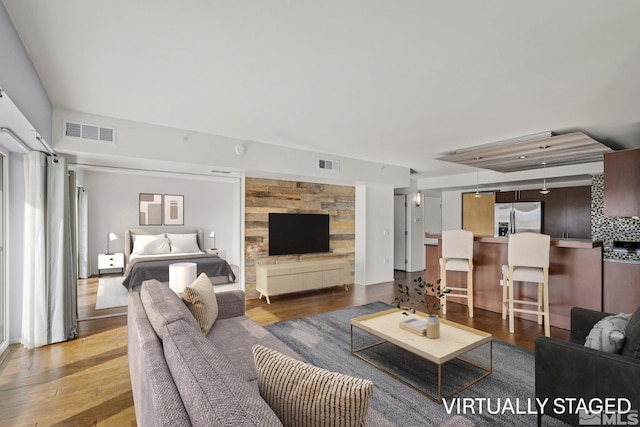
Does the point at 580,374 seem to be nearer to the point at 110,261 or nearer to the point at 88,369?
the point at 88,369

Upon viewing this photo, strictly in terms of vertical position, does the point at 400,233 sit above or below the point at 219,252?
above

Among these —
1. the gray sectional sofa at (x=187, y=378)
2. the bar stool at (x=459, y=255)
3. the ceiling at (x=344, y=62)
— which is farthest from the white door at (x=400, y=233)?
the gray sectional sofa at (x=187, y=378)

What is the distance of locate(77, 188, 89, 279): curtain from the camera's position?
5.72 m

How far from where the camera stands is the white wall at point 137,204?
5852 mm

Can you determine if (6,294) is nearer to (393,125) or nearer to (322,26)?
(322,26)

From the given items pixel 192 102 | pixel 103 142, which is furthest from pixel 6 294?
pixel 192 102

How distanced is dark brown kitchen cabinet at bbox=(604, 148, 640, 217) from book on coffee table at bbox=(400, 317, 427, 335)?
118 inches

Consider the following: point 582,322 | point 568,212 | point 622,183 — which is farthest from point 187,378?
point 568,212

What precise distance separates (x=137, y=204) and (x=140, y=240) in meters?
0.75

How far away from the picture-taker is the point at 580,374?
178cm

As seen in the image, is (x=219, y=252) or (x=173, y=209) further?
(x=173, y=209)

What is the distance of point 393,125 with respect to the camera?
3.79m

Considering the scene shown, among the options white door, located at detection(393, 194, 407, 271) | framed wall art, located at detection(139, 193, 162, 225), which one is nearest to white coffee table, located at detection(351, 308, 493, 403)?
framed wall art, located at detection(139, 193, 162, 225)

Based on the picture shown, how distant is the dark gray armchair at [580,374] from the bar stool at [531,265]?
2048 mm
